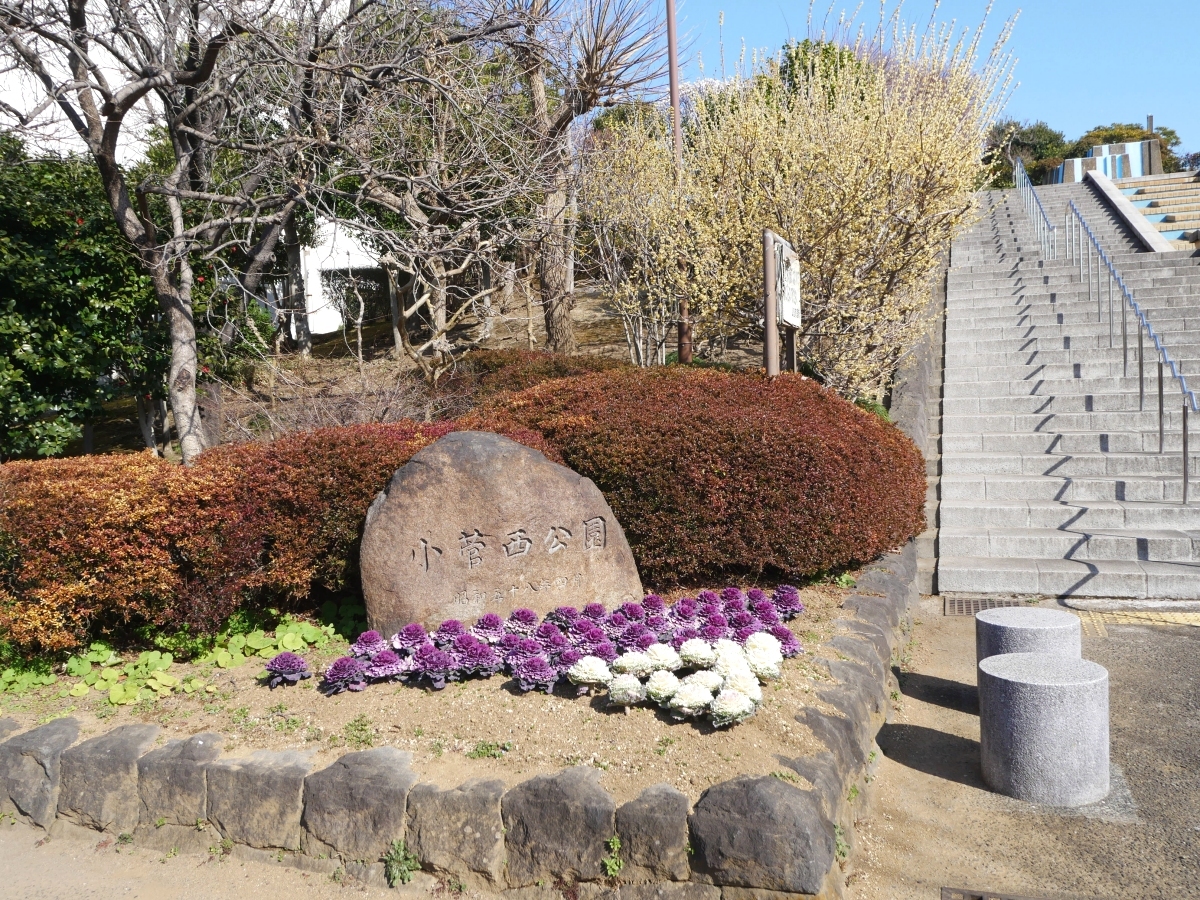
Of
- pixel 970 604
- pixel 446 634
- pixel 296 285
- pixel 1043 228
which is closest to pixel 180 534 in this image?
pixel 446 634

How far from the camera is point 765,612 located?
4773 mm

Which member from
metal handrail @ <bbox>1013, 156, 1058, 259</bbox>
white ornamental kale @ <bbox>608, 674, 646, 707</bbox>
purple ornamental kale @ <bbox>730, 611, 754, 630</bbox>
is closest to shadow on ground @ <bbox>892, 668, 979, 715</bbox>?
purple ornamental kale @ <bbox>730, 611, 754, 630</bbox>

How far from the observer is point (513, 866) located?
3.38 m

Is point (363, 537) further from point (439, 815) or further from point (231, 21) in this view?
point (231, 21)

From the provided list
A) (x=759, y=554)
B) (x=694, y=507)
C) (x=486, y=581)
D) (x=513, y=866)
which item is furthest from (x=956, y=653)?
(x=513, y=866)

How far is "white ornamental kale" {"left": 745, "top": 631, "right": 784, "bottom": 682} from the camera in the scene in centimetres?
407

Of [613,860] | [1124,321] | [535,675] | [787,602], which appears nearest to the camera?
[613,860]

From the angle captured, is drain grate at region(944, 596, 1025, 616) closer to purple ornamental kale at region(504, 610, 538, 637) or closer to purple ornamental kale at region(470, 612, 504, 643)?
purple ornamental kale at region(504, 610, 538, 637)

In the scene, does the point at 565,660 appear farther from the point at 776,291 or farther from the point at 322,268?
the point at 322,268

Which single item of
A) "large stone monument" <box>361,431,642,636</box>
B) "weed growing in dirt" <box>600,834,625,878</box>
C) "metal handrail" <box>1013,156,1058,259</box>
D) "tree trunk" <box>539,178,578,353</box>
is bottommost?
"weed growing in dirt" <box>600,834,625,878</box>

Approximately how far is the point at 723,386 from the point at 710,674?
9.32 feet

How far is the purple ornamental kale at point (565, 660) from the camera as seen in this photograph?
13.9ft

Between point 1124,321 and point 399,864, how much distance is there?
888 centimetres

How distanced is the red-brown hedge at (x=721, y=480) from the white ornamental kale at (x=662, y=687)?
1.61 meters
